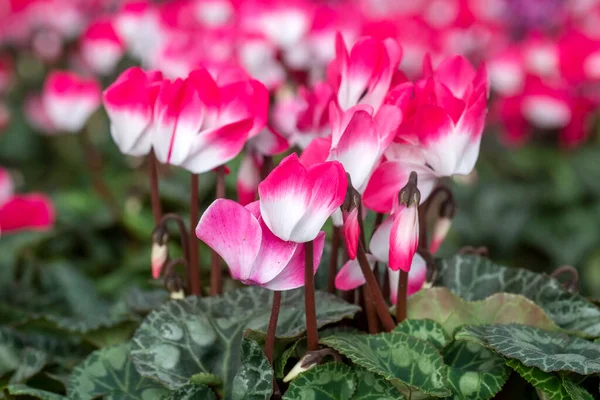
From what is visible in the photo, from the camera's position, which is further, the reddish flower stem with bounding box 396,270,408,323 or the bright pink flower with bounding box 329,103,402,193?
the reddish flower stem with bounding box 396,270,408,323

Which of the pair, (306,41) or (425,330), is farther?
(306,41)

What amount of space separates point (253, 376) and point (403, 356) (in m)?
0.19

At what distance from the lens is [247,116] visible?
1.03 m

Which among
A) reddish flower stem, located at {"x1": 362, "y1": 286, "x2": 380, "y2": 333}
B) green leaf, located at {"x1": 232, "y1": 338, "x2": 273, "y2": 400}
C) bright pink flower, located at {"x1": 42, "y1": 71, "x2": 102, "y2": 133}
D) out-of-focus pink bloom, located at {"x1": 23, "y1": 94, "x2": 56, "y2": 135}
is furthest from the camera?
out-of-focus pink bloom, located at {"x1": 23, "y1": 94, "x2": 56, "y2": 135}

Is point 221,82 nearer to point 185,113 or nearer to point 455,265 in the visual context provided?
point 185,113

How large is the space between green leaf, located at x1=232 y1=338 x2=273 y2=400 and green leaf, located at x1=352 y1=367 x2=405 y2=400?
0.11m

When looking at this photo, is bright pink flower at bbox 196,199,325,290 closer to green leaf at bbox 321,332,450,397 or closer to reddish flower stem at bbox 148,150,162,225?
green leaf at bbox 321,332,450,397

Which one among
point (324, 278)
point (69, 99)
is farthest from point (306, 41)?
point (324, 278)

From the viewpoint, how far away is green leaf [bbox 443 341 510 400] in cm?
97

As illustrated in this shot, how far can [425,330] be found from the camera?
1023mm

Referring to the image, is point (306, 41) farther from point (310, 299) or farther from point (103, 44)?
point (310, 299)

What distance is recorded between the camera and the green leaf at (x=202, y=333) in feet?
3.34

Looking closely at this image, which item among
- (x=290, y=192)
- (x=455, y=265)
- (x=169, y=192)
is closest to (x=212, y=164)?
(x=290, y=192)

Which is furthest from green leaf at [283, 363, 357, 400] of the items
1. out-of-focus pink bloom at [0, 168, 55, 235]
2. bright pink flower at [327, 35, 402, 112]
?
out-of-focus pink bloom at [0, 168, 55, 235]
